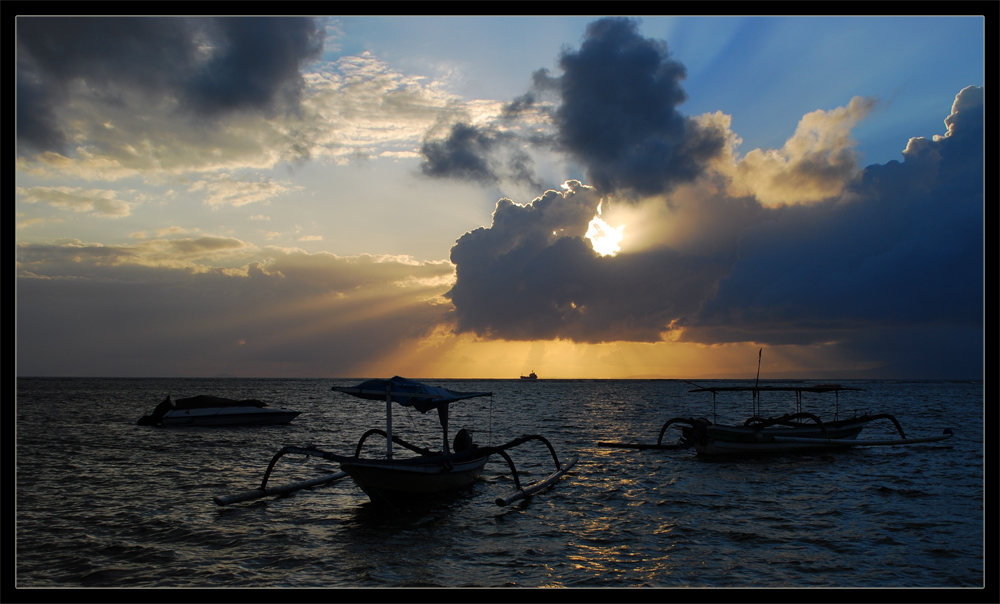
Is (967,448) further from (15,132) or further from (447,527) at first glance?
(15,132)

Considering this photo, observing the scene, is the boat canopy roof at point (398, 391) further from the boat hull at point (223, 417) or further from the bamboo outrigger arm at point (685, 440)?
the boat hull at point (223, 417)

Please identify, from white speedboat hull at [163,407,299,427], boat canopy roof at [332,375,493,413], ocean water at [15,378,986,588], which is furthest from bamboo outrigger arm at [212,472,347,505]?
white speedboat hull at [163,407,299,427]

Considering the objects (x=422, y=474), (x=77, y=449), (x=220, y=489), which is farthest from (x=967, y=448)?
(x=77, y=449)

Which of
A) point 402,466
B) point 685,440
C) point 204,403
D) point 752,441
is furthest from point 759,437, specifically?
point 204,403

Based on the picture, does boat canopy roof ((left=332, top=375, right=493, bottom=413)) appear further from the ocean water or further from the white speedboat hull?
the white speedboat hull

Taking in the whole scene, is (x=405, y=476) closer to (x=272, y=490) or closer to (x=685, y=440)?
(x=272, y=490)

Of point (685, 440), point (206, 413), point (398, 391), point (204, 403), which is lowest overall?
point (206, 413)

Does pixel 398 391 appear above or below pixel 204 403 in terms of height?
above

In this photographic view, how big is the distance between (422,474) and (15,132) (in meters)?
17.3

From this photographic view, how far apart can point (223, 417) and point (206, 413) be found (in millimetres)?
1580

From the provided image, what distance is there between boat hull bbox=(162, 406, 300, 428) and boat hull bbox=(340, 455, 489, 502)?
40.7 m

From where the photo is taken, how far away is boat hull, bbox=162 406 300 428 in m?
54.7

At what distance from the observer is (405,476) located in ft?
68.4

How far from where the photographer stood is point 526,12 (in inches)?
245
